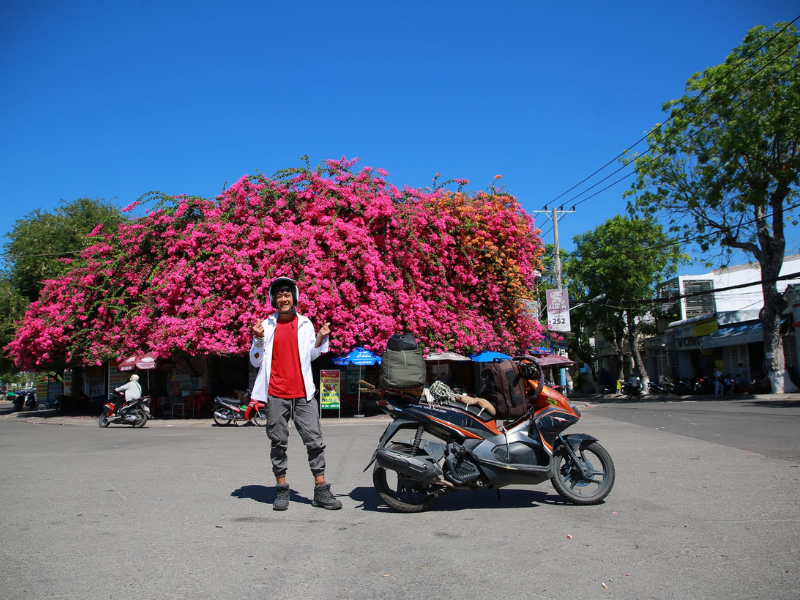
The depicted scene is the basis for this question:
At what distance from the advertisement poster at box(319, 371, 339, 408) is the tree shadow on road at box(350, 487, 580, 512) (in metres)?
14.3

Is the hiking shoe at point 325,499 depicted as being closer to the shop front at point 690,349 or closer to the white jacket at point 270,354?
the white jacket at point 270,354

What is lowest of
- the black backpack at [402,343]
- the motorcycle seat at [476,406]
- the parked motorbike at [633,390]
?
the parked motorbike at [633,390]

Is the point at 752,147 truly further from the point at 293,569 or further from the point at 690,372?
→ the point at 293,569

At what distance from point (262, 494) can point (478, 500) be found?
2177 millimetres

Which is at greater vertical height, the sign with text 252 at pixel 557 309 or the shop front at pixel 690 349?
the sign with text 252 at pixel 557 309

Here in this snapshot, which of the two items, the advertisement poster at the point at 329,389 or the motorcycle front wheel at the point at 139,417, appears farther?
the advertisement poster at the point at 329,389

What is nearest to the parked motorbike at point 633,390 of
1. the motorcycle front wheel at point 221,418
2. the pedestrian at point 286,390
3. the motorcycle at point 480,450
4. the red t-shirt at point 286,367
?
the motorcycle front wheel at point 221,418

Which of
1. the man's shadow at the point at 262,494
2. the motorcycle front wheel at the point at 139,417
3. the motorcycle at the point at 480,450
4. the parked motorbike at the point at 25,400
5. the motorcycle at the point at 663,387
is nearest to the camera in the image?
the motorcycle at the point at 480,450

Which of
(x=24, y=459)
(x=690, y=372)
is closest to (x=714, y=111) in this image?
(x=690, y=372)

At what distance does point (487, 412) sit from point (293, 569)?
7.99ft

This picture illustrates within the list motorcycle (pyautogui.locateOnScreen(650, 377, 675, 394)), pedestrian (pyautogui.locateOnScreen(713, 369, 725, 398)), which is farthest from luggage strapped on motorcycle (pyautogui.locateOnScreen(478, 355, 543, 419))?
motorcycle (pyautogui.locateOnScreen(650, 377, 675, 394))

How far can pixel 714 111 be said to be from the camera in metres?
26.0

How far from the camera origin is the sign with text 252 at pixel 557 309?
2856cm

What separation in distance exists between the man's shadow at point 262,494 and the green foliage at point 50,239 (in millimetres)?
24269
